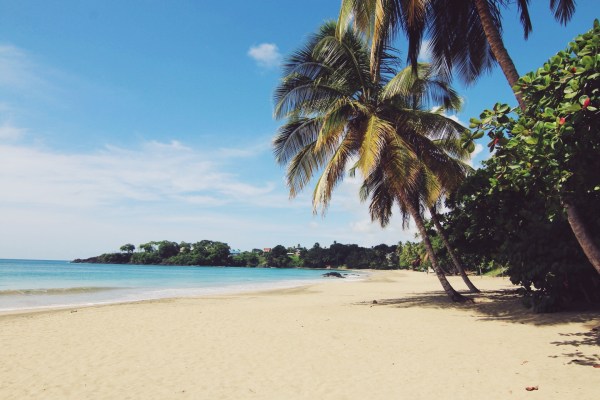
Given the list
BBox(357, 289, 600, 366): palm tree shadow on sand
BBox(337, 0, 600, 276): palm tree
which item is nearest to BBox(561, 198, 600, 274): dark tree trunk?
BBox(357, 289, 600, 366): palm tree shadow on sand

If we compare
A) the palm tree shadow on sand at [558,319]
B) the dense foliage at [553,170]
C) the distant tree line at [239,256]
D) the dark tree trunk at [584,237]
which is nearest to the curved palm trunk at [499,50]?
the dense foliage at [553,170]

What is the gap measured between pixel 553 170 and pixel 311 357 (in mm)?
4491

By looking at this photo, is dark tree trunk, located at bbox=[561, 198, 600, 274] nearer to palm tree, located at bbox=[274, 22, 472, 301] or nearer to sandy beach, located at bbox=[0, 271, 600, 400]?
sandy beach, located at bbox=[0, 271, 600, 400]

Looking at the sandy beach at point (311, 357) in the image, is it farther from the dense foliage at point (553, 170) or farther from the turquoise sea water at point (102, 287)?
the turquoise sea water at point (102, 287)

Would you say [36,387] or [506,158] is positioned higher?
[506,158]

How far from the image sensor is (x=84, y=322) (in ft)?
34.4

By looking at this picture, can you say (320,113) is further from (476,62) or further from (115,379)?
(115,379)

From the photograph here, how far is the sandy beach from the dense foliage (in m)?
1.01

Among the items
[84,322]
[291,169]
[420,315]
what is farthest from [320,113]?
[84,322]

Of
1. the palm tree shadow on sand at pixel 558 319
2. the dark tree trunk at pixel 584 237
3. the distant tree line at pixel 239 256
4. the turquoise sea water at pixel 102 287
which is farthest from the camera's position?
the distant tree line at pixel 239 256

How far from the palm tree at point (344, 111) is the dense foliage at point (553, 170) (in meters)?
3.49

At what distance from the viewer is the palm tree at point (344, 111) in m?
12.2

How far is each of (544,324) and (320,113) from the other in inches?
347

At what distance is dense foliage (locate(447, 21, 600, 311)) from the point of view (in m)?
4.04
